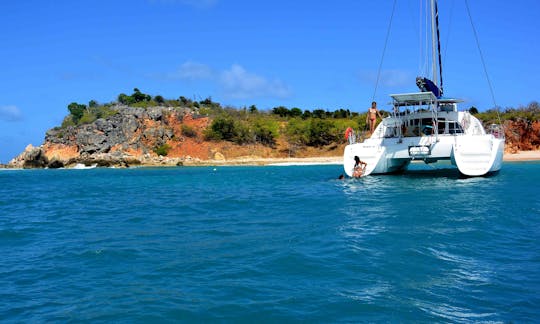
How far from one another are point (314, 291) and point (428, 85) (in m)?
20.1

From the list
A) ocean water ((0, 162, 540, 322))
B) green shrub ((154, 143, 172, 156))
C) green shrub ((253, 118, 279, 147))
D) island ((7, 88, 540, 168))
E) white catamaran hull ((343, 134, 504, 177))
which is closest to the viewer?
ocean water ((0, 162, 540, 322))

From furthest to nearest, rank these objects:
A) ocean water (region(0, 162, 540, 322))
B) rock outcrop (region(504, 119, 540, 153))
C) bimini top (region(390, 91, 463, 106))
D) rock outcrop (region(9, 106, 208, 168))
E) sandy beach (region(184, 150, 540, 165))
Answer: rock outcrop (region(9, 106, 208, 168)) → rock outcrop (region(504, 119, 540, 153)) → sandy beach (region(184, 150, 540, 165)) → bimini top (region(390, 91, 463, 106)) → ocean water (region(0, 162, 540, 322))

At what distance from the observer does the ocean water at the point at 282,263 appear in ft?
18.5

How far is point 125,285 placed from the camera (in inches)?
267

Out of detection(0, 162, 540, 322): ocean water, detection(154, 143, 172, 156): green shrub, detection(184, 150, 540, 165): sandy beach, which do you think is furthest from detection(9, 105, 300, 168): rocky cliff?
detection(0, 162, 540, 322): ocean water

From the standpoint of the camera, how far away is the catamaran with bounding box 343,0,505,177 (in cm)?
2148

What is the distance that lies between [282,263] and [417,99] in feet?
60.7

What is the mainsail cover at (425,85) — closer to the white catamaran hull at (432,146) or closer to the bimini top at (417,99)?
the bimini top at (417,99)

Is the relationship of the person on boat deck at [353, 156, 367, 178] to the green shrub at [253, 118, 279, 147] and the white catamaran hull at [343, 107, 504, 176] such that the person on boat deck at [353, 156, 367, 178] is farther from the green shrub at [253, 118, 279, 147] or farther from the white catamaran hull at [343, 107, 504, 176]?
the green shrub at [253, 118, 279, 147]

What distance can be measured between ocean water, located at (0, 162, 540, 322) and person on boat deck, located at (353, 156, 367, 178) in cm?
851

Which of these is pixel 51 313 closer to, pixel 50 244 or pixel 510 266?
pixel 50 244

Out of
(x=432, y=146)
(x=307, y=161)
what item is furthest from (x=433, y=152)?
(x=307, y=161)

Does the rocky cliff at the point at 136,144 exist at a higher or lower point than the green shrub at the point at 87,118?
lower

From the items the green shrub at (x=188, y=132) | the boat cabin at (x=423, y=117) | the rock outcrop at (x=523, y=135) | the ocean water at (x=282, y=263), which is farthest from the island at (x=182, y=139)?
the ocean water at (x=282, y=263)
